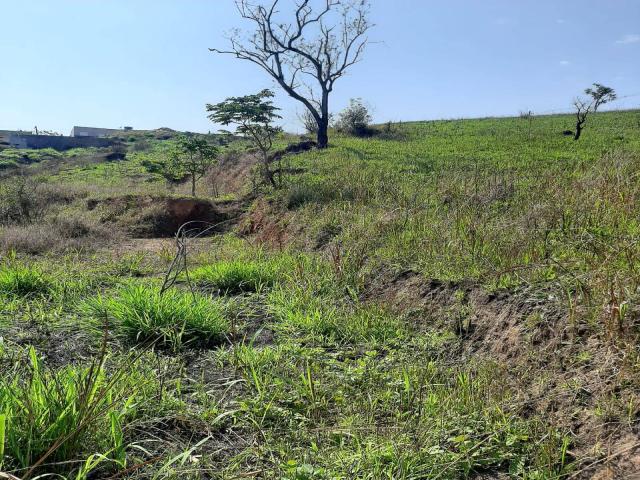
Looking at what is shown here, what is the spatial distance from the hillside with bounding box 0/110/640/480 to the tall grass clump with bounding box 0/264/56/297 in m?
0.02

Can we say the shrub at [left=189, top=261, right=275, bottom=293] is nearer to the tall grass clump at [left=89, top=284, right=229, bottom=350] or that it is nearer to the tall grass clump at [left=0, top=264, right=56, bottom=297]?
the tall grass clump at [left=89, top=284, right=229, bottom=350]

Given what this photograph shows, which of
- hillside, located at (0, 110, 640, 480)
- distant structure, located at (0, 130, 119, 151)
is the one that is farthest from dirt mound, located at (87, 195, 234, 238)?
distant structure, located at (0, 130, 119, 151)

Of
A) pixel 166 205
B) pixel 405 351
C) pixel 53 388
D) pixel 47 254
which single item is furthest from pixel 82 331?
pixel 166 205

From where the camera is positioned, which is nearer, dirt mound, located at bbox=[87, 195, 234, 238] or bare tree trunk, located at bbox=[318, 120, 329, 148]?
dirt mound, located at bbox=[87, 195, 234, 238]

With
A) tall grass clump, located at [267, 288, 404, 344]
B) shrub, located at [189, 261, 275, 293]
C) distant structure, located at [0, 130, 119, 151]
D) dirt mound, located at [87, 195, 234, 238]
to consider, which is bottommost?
tall grass clump, located at [267, 288, 404, 344]

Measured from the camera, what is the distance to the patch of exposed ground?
7.68 feet

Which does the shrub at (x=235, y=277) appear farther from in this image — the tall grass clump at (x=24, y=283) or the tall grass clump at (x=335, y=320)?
the tall grass clump at (x=24, y=283)

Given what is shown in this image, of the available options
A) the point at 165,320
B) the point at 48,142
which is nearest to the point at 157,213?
the point at 165,320

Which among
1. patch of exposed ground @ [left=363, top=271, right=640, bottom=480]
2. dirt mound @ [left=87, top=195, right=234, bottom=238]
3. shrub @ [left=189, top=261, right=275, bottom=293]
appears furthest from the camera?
dirt mound @ [left=87, top=195, right=234, bottom=238]

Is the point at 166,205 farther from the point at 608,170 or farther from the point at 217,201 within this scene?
the point at 608,170

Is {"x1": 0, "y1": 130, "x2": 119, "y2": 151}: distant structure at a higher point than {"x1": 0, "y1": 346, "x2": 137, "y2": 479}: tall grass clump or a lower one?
higher

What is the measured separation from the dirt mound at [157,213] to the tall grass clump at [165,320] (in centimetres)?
706

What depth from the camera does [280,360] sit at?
3656mm

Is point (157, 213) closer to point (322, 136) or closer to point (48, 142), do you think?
point (322, 136)
